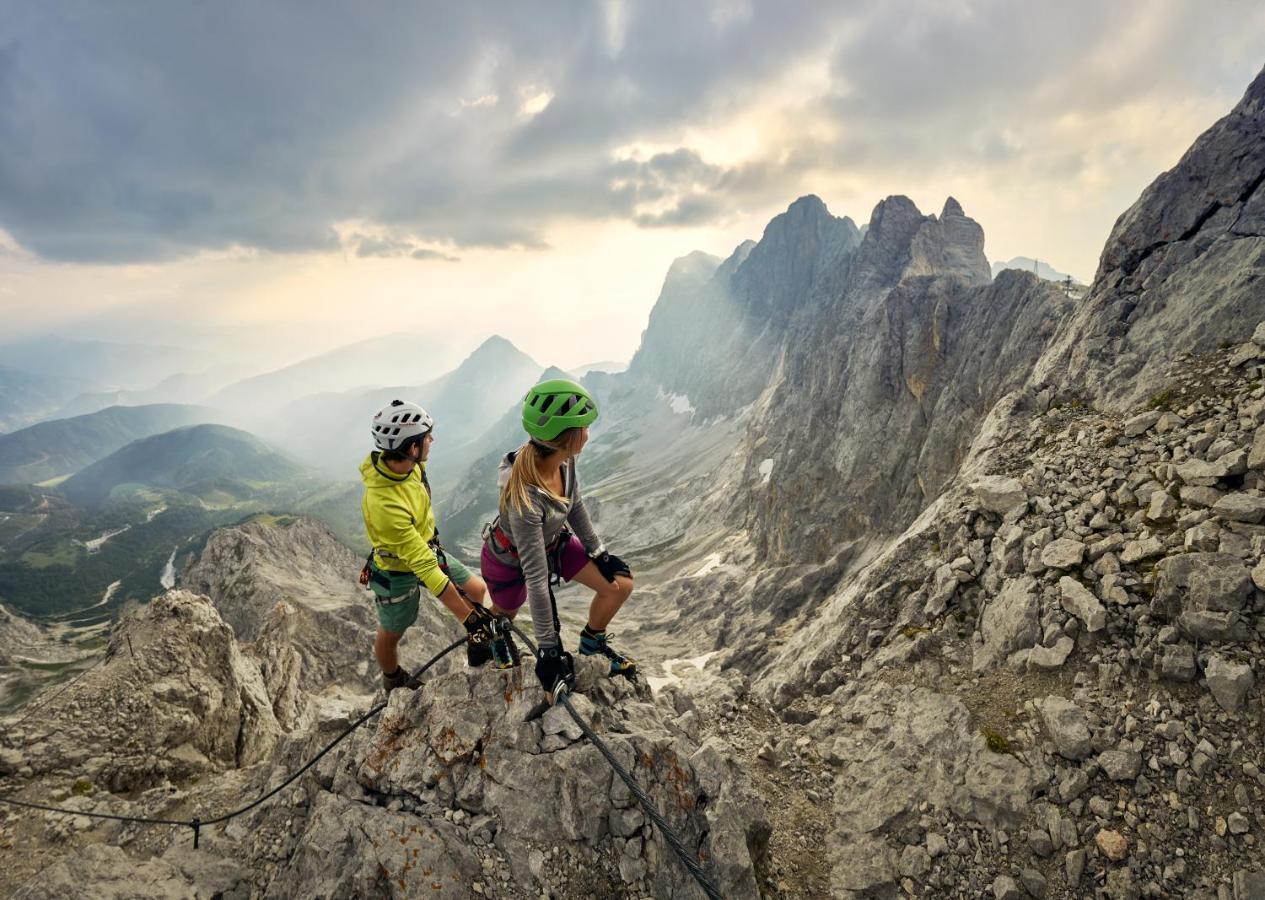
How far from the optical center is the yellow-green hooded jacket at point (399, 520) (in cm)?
838

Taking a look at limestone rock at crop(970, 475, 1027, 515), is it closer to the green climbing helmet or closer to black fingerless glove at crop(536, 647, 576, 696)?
the green climbing helmet

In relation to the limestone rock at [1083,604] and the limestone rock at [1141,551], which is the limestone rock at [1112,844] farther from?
the limestone rock at [1141,551]

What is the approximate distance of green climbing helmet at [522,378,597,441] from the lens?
7684mm

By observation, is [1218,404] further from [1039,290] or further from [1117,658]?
[1039,290]

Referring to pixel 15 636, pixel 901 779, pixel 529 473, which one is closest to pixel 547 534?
pixel 529 473

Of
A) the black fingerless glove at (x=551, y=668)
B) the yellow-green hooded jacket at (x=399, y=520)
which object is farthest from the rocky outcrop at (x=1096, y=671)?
the yellow-green hooded jacket at (x=399, y=520)

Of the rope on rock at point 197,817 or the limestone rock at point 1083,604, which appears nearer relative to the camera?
the rope on rock at point 197,817

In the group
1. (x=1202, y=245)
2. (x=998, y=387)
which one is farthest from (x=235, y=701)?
(x=998, y=387)

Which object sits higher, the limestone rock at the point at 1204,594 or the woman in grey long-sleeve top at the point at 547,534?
the woman in grey long-sleeve top at the point at 547,534

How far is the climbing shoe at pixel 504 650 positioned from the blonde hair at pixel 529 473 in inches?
99.9

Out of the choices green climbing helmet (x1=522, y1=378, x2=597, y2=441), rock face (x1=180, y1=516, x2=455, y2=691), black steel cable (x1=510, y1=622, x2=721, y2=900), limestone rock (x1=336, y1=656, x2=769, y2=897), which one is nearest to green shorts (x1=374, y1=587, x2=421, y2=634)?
limestone rock (x1=336, y1=656, x2=769, y2=897)

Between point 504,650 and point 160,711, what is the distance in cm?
1155

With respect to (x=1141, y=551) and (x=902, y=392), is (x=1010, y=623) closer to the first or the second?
(x=1141, y=551)

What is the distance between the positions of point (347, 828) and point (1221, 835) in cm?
1181
